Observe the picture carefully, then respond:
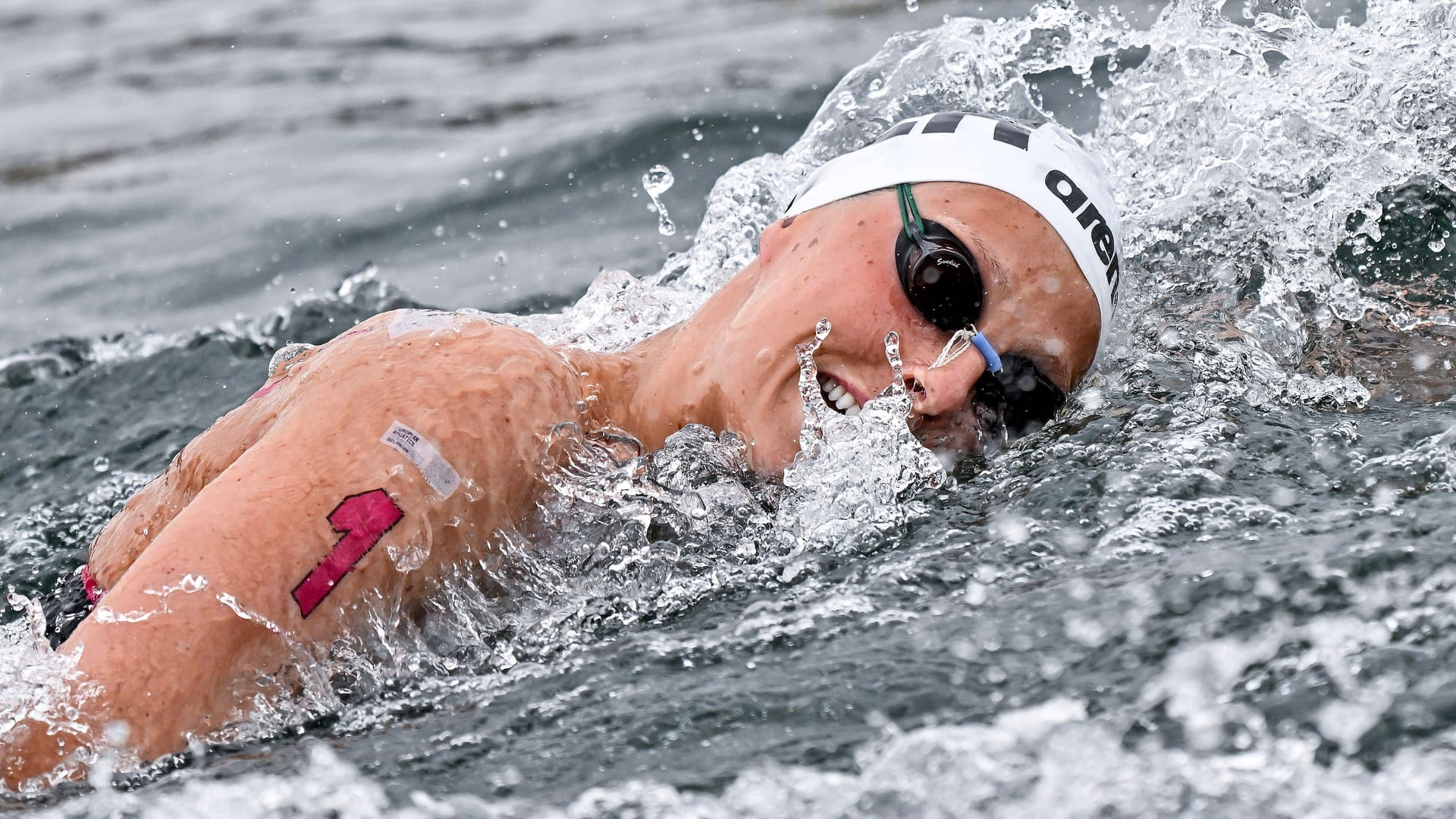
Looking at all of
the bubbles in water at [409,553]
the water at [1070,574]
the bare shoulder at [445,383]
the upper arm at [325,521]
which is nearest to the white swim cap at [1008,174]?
the water at [1070,574]

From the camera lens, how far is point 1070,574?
9.81ft

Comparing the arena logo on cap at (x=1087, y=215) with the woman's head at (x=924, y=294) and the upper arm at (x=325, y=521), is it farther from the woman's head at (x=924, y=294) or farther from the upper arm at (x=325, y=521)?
the upper arm at (x=325, y=521)

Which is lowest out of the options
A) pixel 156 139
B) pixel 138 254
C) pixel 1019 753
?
pixel 1019 753

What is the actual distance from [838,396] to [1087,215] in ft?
2.68

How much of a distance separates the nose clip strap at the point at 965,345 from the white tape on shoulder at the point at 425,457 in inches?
44.9

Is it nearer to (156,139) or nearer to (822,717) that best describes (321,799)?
(822,717)

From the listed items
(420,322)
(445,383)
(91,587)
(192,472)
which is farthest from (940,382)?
(91,587)

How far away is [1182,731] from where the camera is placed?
2393 millimetres

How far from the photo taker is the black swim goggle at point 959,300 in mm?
3361

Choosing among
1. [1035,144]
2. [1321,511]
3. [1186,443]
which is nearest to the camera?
[1321,511]

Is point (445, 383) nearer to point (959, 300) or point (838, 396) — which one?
point (838, 396)

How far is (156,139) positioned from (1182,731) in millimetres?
8092

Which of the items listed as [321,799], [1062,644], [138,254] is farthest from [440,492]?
[138,254]

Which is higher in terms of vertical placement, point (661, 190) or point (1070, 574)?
point (661, 190)
